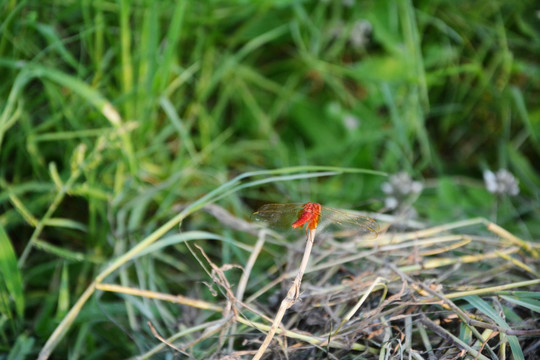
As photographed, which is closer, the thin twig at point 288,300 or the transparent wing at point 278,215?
the thin twig at point 288,300

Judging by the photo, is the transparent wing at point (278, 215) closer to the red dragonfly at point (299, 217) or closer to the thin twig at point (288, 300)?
the red dragonfly at point (299, 217)

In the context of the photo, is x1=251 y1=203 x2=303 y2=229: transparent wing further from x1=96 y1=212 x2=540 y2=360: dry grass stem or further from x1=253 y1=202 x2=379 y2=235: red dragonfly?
x1=96 y1=212 x2=540 y2=360: dry grass stem

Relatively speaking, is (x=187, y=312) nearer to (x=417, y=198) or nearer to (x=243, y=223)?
(x=243, y=223)

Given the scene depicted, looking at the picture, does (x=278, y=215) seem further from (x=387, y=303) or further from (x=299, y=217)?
(x=387, y=303)

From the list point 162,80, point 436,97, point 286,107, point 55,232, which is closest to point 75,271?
point 55,232

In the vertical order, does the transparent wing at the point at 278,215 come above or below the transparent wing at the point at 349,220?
above

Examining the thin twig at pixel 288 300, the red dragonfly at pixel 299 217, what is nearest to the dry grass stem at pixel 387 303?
the thin twig at pixel 288 300
